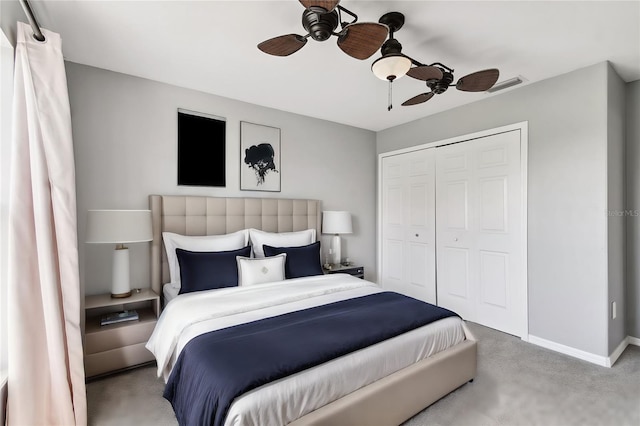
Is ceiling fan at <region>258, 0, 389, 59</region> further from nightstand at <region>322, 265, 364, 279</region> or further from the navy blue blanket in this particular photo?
nightstand at <region>322, 265, 364, 279</region>

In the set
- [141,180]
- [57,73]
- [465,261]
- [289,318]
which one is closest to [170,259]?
[141,180]

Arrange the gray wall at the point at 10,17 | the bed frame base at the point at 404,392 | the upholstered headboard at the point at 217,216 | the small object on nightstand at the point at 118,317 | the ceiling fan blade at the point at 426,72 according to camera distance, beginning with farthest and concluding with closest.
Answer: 1. the upholstered headboard at the point at 217,216
2. the small object on nightstand at the point at 118,317
3. the ceiling fan blade at the point at 426,72
4. the gray wall at the point at 10,17
5. the bed frame base at the point at 404,392

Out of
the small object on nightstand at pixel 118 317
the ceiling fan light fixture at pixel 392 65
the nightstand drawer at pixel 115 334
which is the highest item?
the ceiling fan light fixture at pixel 392 65

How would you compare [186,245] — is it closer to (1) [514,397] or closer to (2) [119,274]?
(2) [119,274]

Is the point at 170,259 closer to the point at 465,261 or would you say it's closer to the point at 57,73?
the point at 57,73

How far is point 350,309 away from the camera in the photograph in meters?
2.25

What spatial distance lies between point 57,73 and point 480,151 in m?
3.84

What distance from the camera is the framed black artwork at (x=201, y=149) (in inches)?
125

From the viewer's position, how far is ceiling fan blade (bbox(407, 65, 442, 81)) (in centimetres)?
205

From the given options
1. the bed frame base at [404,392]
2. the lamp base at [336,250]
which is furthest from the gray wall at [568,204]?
the lamp base at [336,250]

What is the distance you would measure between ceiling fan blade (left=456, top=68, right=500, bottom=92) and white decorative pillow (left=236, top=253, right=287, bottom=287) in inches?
84.7

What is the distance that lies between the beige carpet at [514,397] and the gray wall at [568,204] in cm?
34

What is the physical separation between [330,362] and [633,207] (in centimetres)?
337

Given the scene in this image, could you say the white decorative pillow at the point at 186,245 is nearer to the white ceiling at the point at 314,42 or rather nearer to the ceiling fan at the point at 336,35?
the white ceiling at the point at 314,42
